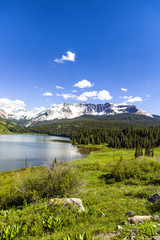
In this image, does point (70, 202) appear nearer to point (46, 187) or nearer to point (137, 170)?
point (46, 187)

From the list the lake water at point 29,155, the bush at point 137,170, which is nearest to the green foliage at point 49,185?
the bush at point 137,170

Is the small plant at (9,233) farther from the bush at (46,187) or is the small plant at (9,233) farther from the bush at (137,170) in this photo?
the bush at (137,170)

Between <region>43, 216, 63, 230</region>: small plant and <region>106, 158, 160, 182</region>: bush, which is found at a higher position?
<region>43, 216, 63, 230</region>: small plant

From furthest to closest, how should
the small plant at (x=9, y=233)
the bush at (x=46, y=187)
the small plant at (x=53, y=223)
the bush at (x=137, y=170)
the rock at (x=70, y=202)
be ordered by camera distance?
the bush at (x=137, y=170)
the bush at (x=46, y=187)
the rock at (x=70, y=202)
the small plant at (x=53, y=223)
the small plant at (x=9, y=233)

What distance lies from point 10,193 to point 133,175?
21.3 metres

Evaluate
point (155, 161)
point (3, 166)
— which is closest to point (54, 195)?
point (155, 161)

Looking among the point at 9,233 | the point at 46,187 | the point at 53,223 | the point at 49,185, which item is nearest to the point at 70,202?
the point at 53,223

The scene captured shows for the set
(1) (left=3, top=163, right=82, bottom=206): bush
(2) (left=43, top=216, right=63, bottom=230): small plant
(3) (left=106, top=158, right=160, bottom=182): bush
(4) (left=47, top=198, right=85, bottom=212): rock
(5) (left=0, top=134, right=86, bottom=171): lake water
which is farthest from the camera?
(5) (left=0, top=134, right=86, bottom=171): lake water

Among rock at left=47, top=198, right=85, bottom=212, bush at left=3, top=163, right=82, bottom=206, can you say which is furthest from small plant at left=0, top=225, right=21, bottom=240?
bush at left=3, top=163, right=82, bottom=206

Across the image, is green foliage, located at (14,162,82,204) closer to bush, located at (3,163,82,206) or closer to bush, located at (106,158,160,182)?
bush, located at (3,163,82,206)

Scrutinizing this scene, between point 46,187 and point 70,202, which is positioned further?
point 46,187

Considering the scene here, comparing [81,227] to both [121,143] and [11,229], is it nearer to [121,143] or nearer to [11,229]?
[11,229]

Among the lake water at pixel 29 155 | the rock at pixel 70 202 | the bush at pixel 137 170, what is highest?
the rock at pixel 70 202

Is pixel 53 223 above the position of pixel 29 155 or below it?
above
